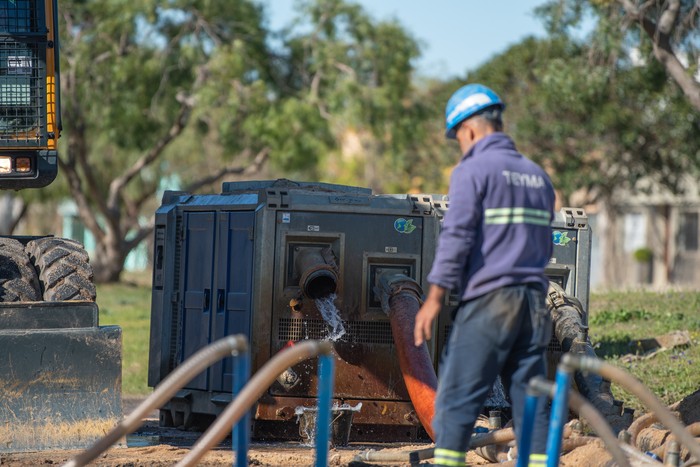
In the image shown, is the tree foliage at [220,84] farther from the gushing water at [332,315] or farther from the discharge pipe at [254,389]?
the discharge pipe at [254,389]

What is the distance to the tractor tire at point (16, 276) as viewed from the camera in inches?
335

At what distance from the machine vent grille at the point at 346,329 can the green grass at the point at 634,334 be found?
2.82 metres

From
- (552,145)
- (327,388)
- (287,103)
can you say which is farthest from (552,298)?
(552,145)

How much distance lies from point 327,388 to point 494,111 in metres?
1.68

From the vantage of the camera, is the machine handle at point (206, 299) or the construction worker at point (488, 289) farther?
the machine handle at point (206, 299)

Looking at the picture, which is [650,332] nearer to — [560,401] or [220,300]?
[220,300]

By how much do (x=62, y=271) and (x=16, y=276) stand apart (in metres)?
0.32

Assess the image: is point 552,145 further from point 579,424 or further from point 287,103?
point 579,424

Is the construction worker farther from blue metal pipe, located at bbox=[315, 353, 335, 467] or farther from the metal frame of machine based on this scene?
the metal frame of machine

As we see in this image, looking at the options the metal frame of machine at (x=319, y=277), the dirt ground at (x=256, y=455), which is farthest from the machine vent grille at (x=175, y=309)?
the dirt ground at (x=256, y=455)

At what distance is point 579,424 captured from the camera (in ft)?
27.1

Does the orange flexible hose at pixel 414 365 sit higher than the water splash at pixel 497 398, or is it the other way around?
the orange flexible hose at pixel 414 365

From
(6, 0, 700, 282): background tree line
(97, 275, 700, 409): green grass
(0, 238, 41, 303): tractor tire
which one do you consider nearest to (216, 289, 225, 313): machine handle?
(0, 238, 41, 303): tractor tire

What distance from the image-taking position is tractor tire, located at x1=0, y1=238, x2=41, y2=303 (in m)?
8.52
